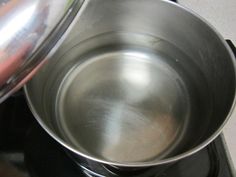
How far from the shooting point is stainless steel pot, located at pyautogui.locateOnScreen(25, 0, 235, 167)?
2.00ft

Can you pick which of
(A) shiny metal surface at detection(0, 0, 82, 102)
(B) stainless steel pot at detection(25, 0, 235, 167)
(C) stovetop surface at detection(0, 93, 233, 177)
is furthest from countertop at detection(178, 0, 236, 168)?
(A) shiny metal surface at detection(0, 0, 82, 102)

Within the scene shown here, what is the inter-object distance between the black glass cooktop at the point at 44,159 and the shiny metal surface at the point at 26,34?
18 centimetres

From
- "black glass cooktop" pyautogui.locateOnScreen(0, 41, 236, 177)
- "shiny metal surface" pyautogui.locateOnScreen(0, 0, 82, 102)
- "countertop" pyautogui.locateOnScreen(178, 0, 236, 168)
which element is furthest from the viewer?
"countertop" pyautogui.locateOnScreen(178, 0, 236, 168)

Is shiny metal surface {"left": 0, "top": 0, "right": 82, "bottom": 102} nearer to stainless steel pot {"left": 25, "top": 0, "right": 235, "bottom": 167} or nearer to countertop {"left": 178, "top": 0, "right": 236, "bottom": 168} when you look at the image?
stainless steel pot {"left": 25, "top": 0, "right": 235, "bottom": 167}

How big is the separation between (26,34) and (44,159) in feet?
0.76

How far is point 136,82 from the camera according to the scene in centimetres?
72

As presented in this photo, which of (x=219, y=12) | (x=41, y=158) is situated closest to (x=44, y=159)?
(x=41, y=158)

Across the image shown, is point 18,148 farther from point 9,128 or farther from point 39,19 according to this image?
point 39,19

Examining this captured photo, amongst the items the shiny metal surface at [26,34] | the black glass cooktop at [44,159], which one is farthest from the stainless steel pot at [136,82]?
the shiny metal surface at [26,34]

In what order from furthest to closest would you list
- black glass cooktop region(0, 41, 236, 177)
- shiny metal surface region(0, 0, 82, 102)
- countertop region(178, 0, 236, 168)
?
countertop region(178, 0, 236, 168), black glass cooktop region(0, 41, 236, 177), shiny metal surface region(0, 0, 82, 102)

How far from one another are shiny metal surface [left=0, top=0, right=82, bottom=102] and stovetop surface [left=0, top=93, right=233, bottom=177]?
179 millimetres

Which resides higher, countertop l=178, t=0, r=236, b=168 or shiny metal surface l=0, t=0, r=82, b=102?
shiny metal surface l=0, t=0, r=82, b=102

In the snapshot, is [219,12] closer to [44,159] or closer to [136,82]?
[136,82]

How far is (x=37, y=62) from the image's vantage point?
1.43ft
